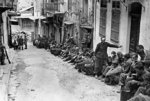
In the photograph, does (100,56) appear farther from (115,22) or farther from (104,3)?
(104,3)

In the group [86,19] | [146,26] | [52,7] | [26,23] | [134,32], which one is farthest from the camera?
[26,23]

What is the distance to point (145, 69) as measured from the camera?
7625 mm

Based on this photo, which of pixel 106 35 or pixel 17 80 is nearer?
pixel 17 80

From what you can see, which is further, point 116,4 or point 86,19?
point 86,19

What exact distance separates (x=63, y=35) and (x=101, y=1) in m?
9.21

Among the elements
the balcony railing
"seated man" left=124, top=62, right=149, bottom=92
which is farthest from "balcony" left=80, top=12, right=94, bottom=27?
"seated man" left=124, top=62, right=149, bottom=92

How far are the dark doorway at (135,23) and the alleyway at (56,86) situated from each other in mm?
2372

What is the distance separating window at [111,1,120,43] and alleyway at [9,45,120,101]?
8.59 ft

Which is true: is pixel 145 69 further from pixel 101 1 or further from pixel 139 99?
pixel 101 1

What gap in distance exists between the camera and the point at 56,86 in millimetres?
10781

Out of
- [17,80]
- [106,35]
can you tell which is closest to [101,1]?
[106,35]

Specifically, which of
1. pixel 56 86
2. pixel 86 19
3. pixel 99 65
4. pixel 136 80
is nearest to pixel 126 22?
pixel 99 65

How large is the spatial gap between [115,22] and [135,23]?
1861 mm

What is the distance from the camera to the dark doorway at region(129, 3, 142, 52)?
37.8ft
